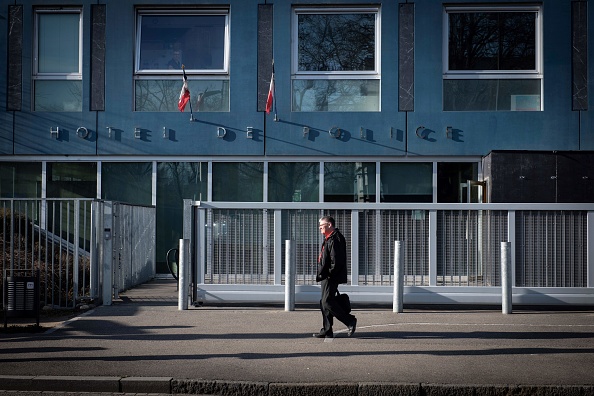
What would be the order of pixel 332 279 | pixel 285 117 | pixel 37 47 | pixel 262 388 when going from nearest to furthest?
pixel 262 388 → pixel 332 279 → pixel 285 117 → pixel 37 47

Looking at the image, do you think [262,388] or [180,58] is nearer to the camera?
[262,388]

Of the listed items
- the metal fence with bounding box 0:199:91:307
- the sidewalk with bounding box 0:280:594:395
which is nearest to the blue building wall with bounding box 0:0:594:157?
the metal fence with bounding box 0:199:91:307

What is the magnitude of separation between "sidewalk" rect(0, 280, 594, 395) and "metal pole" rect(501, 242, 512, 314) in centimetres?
31

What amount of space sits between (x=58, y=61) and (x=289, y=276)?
9587 millimetres

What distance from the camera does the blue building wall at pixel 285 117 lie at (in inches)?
739

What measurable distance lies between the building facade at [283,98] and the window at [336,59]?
3cm

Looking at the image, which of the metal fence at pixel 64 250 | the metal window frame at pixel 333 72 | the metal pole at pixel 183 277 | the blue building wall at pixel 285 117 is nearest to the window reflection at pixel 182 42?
the blue building wall at pixel 285 117

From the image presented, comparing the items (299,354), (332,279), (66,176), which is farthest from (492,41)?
(299,354)

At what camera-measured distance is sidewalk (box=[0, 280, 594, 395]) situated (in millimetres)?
8055

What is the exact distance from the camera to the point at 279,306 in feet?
47.3

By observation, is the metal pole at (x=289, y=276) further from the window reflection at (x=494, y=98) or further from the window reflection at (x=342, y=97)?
the window reflection at (x=494, y=98)

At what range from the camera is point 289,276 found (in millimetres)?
13641

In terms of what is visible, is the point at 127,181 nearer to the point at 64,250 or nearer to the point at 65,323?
the point at 64,250

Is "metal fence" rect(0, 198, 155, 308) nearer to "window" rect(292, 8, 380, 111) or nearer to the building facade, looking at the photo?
the building facade
